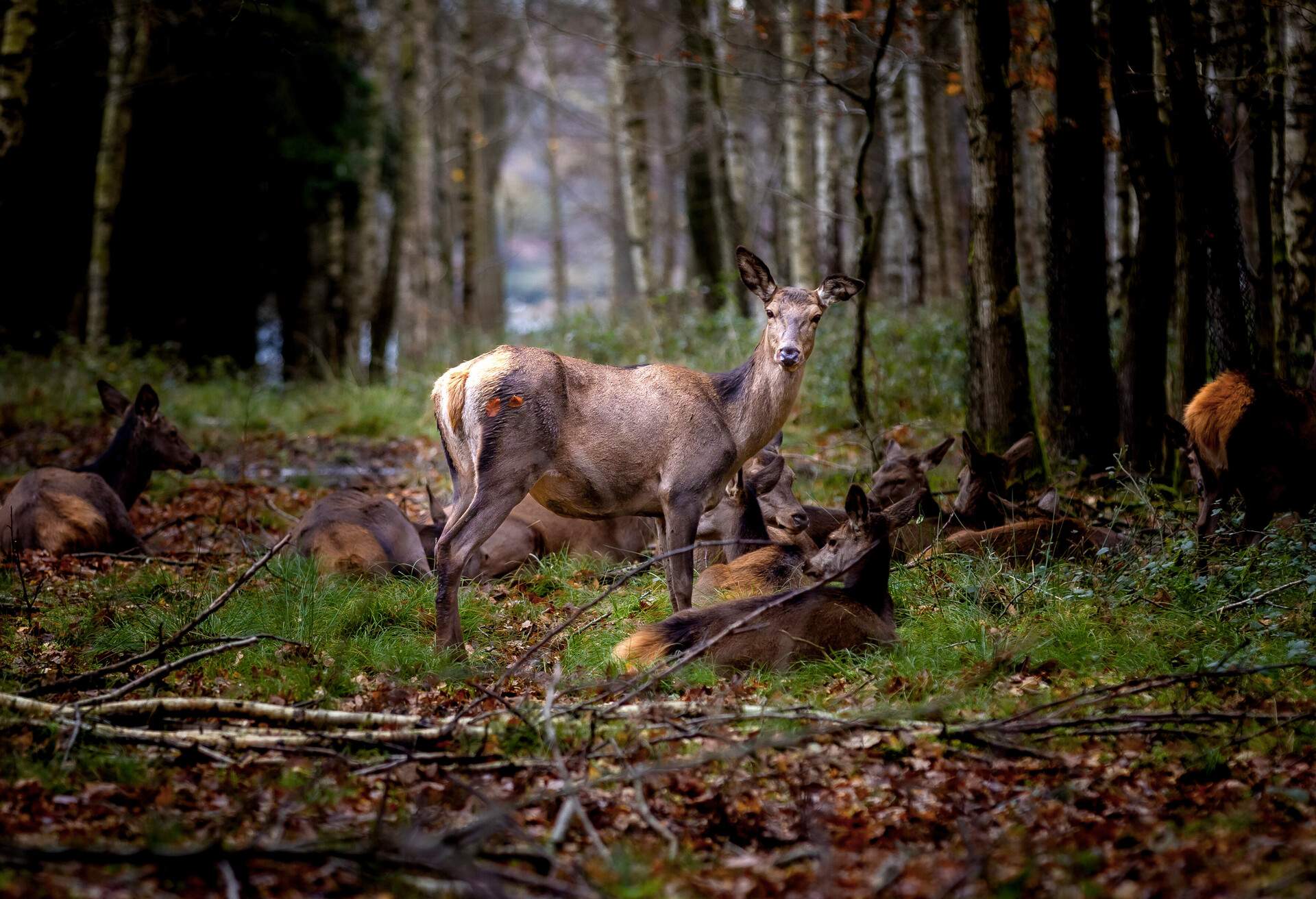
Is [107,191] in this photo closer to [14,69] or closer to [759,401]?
[14,69]

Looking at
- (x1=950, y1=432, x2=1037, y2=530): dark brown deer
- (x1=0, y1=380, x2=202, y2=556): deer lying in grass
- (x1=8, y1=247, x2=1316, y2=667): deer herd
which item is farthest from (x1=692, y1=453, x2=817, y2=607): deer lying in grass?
(x1=0, y1=380, x2=202, y2=556): deer lying in grass

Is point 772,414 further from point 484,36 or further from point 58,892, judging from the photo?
point 484,36

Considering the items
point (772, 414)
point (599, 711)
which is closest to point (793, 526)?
point (772, 414)

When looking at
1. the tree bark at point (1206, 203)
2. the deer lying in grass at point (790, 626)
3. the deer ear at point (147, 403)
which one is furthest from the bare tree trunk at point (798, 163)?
the deer lying in grass at point (790, 626)

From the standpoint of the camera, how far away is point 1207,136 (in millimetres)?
9133

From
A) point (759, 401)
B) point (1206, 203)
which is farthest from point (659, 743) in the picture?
point (1206, 203)

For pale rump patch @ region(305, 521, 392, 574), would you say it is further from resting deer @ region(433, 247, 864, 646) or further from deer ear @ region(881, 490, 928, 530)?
deer ear @ region(881, 490, 928, 530)

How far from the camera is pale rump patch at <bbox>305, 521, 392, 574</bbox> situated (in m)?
7.91

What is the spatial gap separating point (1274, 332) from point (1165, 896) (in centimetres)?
780

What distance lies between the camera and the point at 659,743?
4.96 m

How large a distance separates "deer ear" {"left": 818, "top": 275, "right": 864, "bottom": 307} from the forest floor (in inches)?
69.8

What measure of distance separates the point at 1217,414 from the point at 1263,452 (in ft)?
1.18

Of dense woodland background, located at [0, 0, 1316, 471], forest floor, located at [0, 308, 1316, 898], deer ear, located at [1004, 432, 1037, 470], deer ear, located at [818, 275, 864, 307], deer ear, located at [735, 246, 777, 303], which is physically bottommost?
forest floor, located at [0, 308, 1316, 898]

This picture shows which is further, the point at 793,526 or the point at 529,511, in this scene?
the point at 529,511
